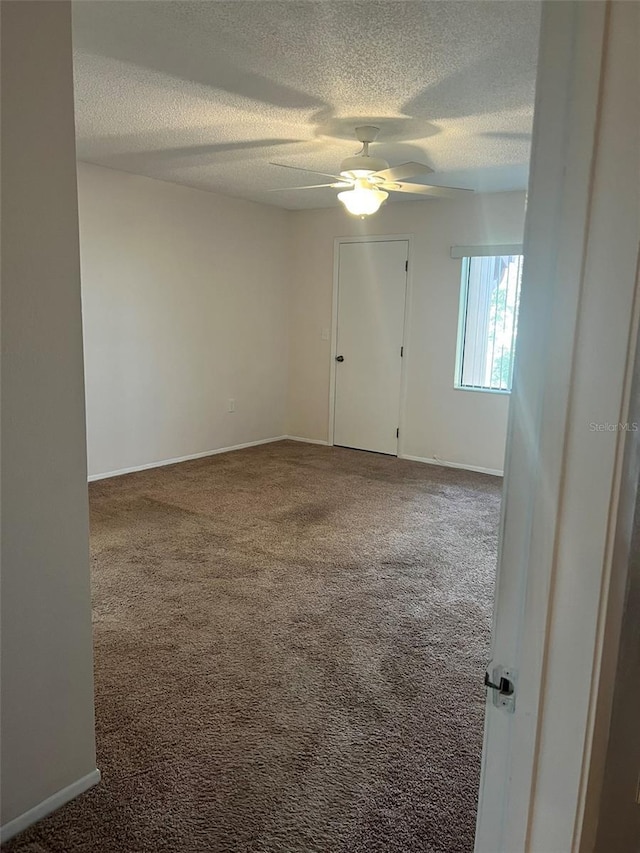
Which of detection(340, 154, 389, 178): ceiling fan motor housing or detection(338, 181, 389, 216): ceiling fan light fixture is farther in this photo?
detection(338, 181, 389, 216): ceiling fan light fixture

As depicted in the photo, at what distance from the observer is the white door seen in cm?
580

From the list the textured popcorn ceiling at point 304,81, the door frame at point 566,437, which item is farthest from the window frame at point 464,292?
the door frame at point 566,437

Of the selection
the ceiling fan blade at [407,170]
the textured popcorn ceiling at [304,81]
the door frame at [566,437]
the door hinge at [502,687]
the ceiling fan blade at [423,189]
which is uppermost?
the textured popcorn ceiling at [304,81]

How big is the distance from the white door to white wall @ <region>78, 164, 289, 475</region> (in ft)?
2.43

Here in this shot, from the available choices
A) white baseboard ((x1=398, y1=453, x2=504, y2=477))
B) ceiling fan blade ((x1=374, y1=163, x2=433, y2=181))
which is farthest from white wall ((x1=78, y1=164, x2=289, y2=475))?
ceiling fan blade ((x1=374, y1=163, x2=433, y2=181))

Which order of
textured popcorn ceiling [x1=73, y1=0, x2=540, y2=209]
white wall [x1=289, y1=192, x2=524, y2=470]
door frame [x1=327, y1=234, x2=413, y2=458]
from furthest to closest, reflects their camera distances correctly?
door frame [x1=327, y1=234, x2=413, y2=458] < white wall [x1=289, y1=192, x2=524, y2=470] < textured popcorn ceiling [x1=73, y1=0, x2=540, y2=209]

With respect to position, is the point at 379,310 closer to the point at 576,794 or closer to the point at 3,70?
the point at 3,70

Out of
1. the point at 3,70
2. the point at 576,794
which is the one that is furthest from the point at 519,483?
the point at 3,70

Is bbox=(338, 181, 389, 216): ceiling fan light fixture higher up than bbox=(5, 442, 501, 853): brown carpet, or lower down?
higher up

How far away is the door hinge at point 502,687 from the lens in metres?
0.84

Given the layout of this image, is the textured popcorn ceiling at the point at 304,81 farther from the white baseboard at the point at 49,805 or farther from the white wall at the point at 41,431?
the white baseboard at the point at 49,805

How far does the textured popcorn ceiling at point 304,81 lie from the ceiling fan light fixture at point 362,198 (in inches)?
11.0

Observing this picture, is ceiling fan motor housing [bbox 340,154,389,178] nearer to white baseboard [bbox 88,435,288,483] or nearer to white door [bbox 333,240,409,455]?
white door [bbox 333,240,409,455]

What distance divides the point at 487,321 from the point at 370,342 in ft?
3.76
